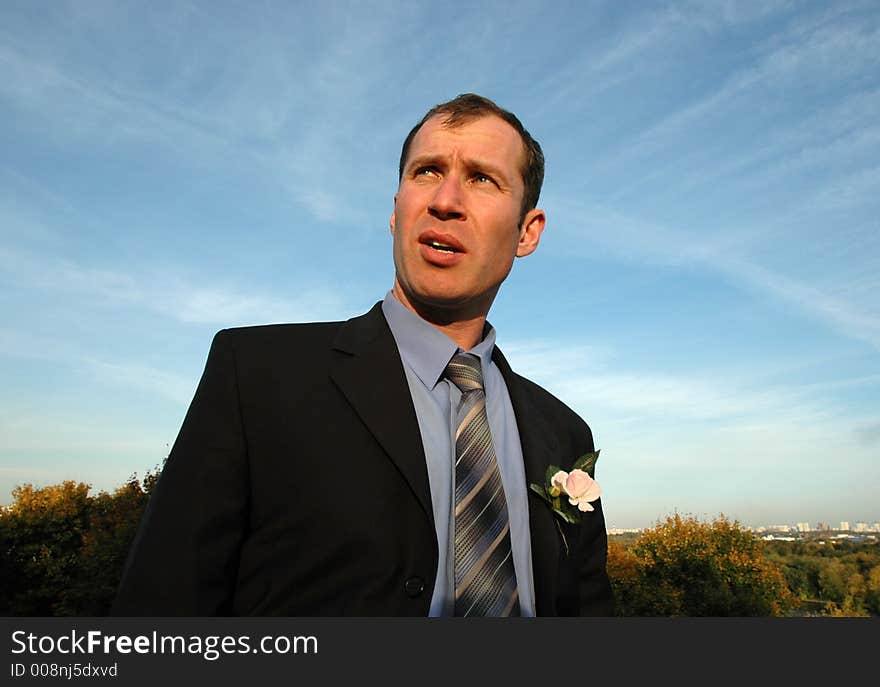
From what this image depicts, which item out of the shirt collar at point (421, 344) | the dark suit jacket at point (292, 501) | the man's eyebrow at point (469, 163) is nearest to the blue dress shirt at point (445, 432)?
the shirt collar at point (421, 344)

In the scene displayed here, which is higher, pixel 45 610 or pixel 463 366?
pixel 463 366

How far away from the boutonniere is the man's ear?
138 cm

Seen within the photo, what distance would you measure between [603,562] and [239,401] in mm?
2534

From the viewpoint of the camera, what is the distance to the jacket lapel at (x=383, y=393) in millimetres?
2986

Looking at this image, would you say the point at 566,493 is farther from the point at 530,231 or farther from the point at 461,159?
the point at 461,159

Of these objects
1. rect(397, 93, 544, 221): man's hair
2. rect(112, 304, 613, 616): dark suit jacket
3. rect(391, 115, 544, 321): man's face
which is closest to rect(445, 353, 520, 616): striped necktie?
rect(112, 304, 613, 616): dark suit jacket

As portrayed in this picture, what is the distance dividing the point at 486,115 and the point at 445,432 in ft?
5.96

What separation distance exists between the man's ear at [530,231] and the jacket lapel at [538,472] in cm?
68

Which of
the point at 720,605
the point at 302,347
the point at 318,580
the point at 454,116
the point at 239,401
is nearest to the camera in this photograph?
the point at 318,580

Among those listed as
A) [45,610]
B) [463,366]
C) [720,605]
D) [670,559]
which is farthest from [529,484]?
[45,610]

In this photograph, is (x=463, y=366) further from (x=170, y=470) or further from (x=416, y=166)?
(x=170, y=470)

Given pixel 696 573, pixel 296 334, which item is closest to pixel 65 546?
pixel 696 573

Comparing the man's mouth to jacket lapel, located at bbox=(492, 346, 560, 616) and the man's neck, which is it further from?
jacket lapel, located at bbox=(492, 346, 560, 616)

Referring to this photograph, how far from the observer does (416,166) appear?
12.0 ft
